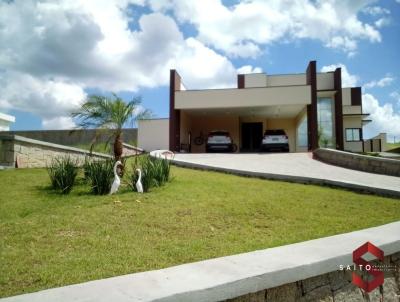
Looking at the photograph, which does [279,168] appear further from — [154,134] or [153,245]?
[154,134]

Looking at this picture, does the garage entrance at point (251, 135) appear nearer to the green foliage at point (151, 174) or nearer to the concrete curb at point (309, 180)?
the concrete curb at point (309, 180)

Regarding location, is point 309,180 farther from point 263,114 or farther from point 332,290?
point 263,114

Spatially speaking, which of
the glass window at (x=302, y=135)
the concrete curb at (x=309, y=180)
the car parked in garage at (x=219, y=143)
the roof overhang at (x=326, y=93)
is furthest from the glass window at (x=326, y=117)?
the concrete curb at (x=309, y=180)

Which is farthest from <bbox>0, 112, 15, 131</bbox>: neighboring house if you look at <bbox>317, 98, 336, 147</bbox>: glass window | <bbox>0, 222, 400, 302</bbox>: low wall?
<bbox>317, 98, 336, 147</bbox>: glass window

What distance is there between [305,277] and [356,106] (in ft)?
126

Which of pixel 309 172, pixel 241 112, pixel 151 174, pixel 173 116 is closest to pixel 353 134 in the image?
pixel 241 112

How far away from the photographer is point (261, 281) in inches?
121

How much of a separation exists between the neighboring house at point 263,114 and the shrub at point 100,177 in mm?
10122

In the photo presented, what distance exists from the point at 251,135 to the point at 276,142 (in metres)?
9.12

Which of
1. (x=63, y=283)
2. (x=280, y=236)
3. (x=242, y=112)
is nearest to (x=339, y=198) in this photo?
(x=280, y=236)

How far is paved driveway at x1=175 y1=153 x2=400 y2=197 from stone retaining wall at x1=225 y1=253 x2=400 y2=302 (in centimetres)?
531

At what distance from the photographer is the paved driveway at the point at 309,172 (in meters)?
10.0

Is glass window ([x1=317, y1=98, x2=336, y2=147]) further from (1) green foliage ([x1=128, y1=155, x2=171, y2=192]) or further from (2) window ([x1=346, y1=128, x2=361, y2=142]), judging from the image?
(1) green foliage ([x1=128, y1=155, x2=171, y2=192])

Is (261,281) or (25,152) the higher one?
(25,152)
